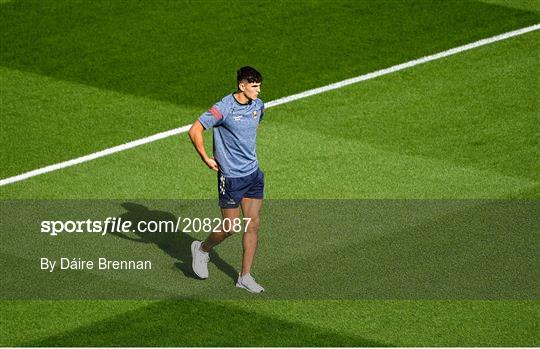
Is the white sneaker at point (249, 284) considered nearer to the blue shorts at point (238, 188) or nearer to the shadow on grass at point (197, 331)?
the shadow on grass at point (197, 331)

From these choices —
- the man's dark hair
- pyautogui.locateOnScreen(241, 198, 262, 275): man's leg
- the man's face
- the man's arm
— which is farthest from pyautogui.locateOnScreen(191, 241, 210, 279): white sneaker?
the man's dark hair

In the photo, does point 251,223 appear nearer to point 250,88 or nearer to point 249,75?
point 250,88

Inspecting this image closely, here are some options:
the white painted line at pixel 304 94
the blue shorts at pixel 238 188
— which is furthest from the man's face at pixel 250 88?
the white painted line at pixel 304 94

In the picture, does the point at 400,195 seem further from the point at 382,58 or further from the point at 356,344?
the point at 382,58

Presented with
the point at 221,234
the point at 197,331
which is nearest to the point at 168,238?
the point at 221,234

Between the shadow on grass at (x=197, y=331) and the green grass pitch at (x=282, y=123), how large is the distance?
0.06ft

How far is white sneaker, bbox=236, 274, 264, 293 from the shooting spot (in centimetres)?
1401

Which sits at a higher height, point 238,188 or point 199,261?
point 238,188

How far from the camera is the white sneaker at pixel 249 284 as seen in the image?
551 inches

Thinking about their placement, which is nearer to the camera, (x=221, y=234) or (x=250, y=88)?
(x=250, y=88)

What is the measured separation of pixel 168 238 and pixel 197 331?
252 centimetres

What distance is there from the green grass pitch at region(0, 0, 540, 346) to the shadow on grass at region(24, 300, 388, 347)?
2 centimetres

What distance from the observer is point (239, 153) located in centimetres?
1360

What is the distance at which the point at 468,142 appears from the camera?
18.2m
